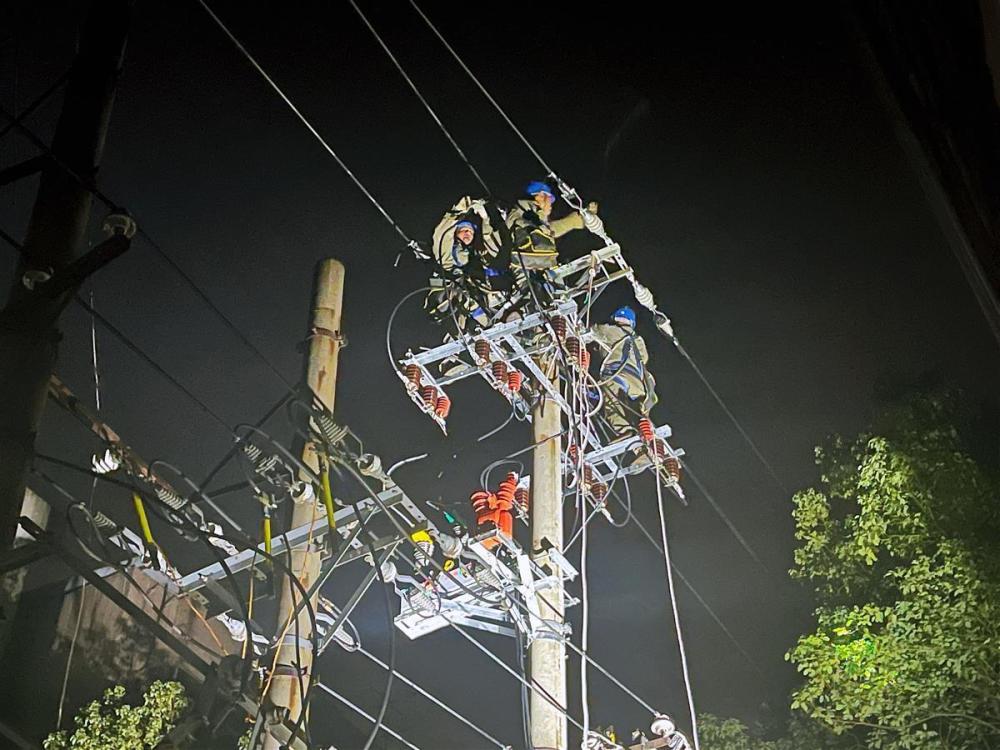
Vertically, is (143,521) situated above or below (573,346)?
below

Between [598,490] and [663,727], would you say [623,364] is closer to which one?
[598,490]

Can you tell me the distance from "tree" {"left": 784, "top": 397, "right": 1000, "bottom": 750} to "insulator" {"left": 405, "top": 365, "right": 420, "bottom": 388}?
435cm

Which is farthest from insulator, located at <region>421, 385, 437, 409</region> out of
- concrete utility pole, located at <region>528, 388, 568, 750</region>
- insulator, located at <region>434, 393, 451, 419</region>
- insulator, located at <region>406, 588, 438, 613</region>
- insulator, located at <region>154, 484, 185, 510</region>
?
insulator, located at <region>154, 484, 185, 510</region>

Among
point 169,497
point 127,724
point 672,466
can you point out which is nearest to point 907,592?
point 672,466

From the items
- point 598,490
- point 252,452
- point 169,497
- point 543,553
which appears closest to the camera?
point 252,452

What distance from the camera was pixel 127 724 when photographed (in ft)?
35.0

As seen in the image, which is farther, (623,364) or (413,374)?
(623,364)

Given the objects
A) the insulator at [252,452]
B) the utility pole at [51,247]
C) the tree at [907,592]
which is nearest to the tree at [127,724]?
the insulator at [252,452]

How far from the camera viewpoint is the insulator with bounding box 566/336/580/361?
9.42 meters

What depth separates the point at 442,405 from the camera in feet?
32.3

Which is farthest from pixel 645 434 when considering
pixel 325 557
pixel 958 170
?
pixel 958 170

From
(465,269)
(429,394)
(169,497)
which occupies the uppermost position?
(465,269)

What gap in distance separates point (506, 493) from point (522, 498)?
37 cm

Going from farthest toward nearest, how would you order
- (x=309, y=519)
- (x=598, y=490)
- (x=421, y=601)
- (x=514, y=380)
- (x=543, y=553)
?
1. (x=598, y=490)
2. (x=514, y=380)
3. (x=421, y=601)
4. (x=543, y=553)
5. (x=309, y=519)
